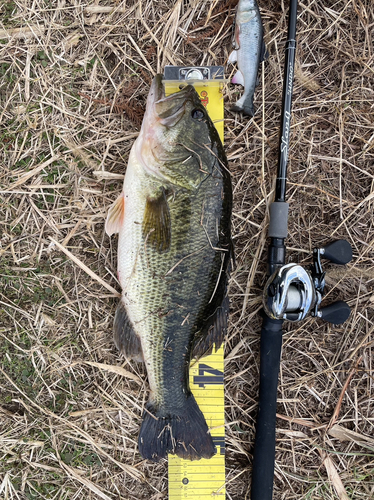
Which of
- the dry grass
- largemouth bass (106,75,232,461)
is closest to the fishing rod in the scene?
the dry grass

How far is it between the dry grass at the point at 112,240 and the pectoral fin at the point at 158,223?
0.57 m

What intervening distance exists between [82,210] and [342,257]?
1.93 meters

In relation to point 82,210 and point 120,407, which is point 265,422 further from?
point 82,210

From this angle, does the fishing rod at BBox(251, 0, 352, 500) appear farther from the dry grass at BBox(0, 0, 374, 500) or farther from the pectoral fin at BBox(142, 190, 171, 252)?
the pectoral fin at BBox(142, 190, 171, 252)

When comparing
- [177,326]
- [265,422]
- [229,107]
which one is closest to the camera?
[177,326]

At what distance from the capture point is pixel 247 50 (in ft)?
8.45

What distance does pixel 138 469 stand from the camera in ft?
8.63

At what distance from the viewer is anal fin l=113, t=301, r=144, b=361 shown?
2.34 meters

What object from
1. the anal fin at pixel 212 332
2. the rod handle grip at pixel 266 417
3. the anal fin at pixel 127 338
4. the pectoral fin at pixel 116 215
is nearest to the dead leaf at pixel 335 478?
the rod handle grip at pixel 266 417

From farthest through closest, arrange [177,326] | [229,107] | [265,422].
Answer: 1. [229,107]
2. [265,422]
3. [177,326]

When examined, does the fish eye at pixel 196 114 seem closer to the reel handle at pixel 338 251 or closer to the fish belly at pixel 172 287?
the fish belly at pixel 172 287

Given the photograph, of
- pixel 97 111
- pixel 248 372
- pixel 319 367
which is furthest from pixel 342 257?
pixel 97 111

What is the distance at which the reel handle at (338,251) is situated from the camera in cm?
248

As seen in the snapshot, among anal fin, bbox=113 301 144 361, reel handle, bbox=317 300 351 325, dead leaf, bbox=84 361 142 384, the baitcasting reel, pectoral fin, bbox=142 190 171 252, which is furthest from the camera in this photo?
dead leaf, bbox=84 361 142 384
